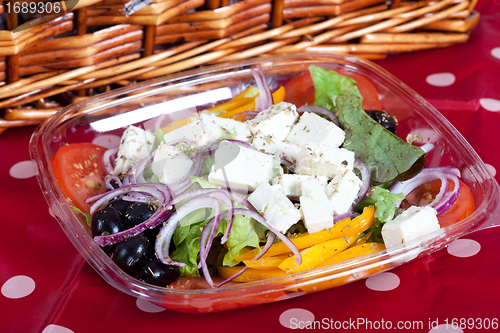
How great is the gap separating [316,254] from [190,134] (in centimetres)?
68

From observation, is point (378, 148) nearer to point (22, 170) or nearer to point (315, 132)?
point (315, 132)

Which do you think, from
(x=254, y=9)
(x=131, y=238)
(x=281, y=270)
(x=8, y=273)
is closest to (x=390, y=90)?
(x=254, y=9)

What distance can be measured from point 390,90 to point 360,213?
27.7 inches

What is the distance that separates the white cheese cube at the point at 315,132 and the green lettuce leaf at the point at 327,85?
26cm

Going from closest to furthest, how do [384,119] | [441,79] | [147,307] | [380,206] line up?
1. [147,307]
2. [380,206]
3. [384,119]
4. [441,79]

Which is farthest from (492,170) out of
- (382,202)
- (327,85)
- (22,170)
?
(22,170)

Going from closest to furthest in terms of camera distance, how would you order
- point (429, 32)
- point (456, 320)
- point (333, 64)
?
1. point (456, 320)
2. point (333, 64)
3. point (429, 32)

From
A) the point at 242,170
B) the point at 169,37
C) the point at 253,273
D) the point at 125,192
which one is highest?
the point at 169,37

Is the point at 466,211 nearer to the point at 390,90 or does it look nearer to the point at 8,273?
the point at 390,90

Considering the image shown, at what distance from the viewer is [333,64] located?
2111 millimetres

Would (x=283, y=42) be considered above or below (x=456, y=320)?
above

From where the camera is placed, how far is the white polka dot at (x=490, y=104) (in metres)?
2.16

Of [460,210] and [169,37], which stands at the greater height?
[169,37]

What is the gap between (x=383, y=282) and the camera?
1.46 m
